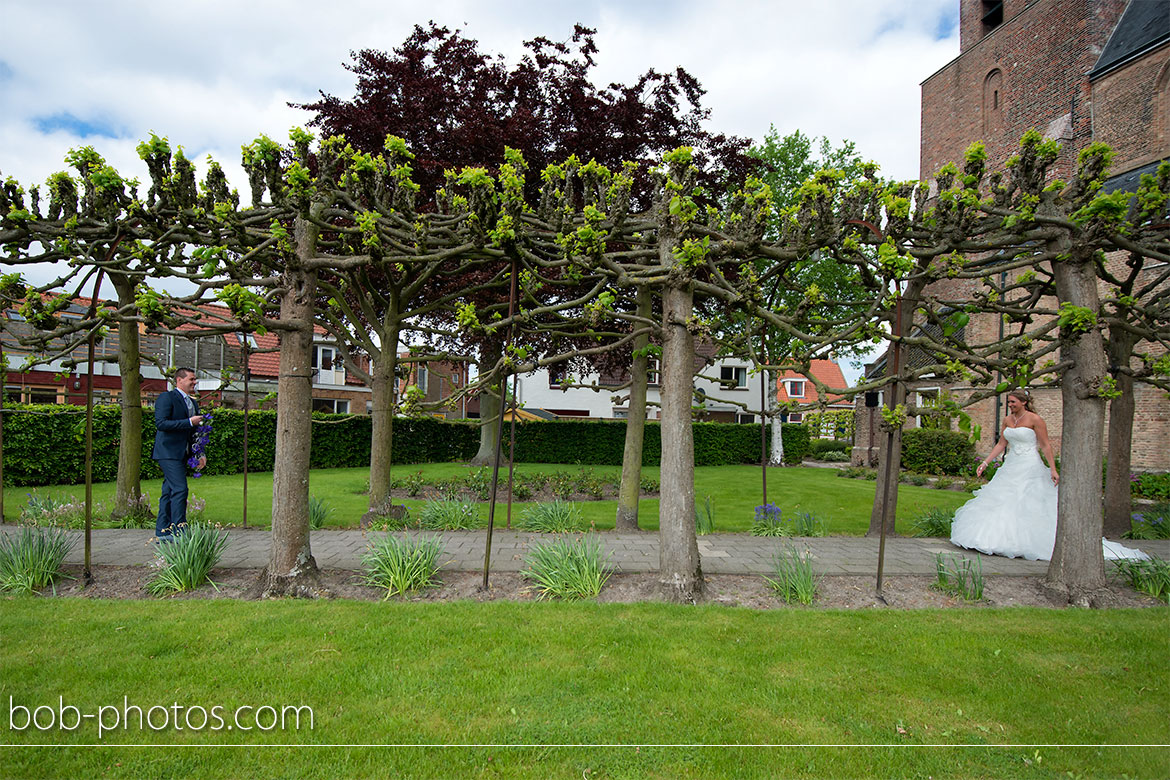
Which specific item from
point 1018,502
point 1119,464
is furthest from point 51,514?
point 1119,464

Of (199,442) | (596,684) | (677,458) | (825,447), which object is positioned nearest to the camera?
(596,684)

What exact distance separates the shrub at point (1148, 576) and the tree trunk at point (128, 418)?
1271cm

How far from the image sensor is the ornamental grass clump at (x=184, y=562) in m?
5.63

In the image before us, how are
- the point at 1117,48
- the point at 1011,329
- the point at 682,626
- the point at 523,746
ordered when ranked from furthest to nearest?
the point at 1011,329 → the point at 1117,48 → the point at 682,626 → the point at 523,746

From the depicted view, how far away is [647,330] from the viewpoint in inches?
235

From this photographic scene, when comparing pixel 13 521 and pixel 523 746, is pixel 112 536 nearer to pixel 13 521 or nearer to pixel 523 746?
pixel 13 521

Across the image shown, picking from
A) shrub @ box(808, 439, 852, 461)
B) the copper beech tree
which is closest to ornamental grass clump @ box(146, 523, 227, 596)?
the copper beech tree

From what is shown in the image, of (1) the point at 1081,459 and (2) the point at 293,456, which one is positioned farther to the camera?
(1) the point at 1081,459

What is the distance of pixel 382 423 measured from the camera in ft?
29.9

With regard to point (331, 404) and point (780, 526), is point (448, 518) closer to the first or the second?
point (780, 526)

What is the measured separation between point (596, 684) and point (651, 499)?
407 inches

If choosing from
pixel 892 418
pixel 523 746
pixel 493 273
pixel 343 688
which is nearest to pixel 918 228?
pixel 892 418

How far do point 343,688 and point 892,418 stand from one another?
16.9 ft

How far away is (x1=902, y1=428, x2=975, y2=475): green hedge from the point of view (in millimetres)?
22109
